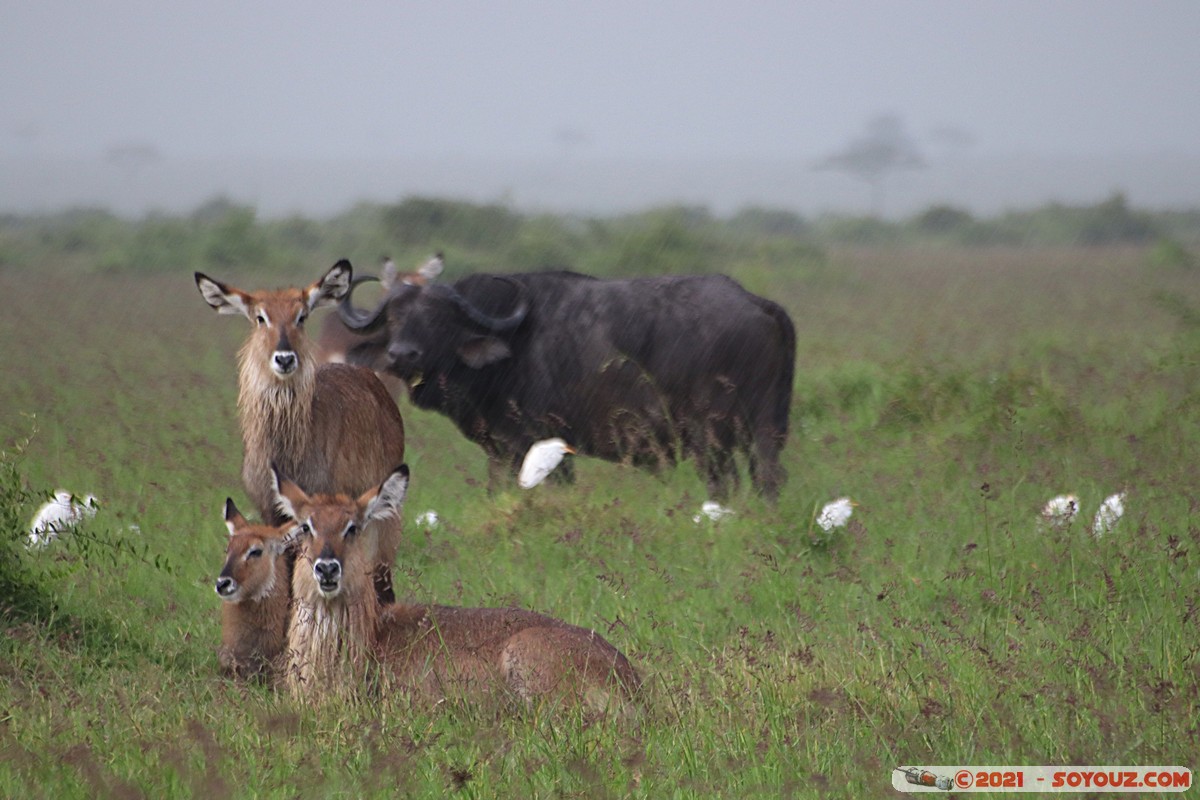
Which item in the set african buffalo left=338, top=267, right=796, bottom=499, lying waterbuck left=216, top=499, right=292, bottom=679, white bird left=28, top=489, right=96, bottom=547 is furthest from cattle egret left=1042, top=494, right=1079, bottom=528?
white bird left=28, top=489, right=96, bottom=547

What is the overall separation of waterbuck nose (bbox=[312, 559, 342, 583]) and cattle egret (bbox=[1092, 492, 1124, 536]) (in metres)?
3.88

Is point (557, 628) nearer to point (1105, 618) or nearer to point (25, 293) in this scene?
point (1105, 618)

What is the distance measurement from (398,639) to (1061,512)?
150 inches

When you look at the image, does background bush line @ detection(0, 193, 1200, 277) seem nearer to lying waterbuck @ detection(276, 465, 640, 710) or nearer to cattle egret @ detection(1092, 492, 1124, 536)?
cattle egret @ detection(1092, 492, 1124, 536)

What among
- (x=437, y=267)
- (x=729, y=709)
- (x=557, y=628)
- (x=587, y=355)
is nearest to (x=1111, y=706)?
(x=729, y=709)

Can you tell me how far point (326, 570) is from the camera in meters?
5.57

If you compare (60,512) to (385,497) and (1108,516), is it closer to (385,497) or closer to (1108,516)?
(385,497)

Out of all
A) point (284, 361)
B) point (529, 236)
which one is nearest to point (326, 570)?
point (284, 361)

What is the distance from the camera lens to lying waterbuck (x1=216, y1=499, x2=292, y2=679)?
19.8ft

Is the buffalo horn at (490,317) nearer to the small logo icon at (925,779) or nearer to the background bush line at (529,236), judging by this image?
the small logo icon at (925,779)

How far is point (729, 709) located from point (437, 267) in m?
10.3

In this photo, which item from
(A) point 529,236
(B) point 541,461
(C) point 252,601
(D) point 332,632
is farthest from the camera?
(A) point 529,236

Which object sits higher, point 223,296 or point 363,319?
point 223,296

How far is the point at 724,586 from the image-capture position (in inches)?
280
